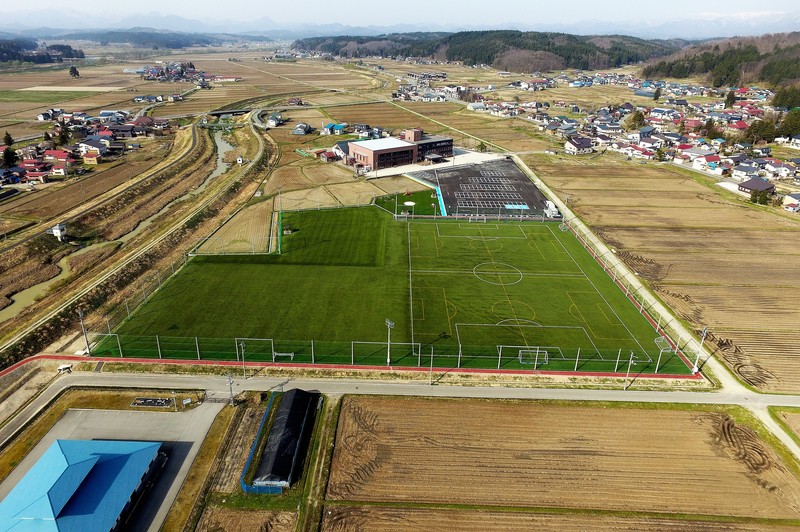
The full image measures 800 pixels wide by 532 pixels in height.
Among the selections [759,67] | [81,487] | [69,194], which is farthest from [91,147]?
[759,67]

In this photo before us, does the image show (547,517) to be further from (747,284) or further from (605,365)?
(747,284)

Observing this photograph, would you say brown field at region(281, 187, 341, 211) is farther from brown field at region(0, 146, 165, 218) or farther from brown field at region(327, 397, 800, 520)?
brown field at region(327, 397, 800, 520)

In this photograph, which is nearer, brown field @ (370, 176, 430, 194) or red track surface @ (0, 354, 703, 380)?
red track surface @ (0, 354, 703, 380)

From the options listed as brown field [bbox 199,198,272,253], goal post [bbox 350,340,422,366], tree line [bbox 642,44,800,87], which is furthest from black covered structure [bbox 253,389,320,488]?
tree line [bbox 642,44,800,87]

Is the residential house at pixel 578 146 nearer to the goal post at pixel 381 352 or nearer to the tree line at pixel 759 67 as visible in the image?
the goal post at pixel 381 352

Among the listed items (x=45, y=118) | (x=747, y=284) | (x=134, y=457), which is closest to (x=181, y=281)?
(x=134, y=457)

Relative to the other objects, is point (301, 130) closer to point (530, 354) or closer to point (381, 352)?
point (381, 352)

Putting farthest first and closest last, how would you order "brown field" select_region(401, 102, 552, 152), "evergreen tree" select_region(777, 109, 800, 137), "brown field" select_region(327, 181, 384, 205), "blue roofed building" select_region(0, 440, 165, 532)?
1. "brown field" select_region(401, 102, 552, 152)
2. "evergreen tree" select_region(777, 109, 800, 137)
3. "brown field" select_region(327, 181, 384, 205)
4. "blue roofed building" select_region(0, 440, 165, 532)
